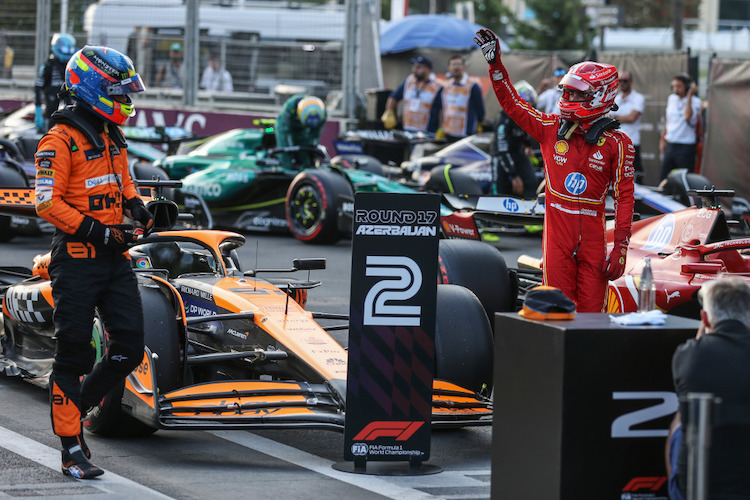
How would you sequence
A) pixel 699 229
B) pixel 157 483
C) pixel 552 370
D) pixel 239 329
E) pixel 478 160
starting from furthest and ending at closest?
1. pixel 478 160
2. pixel 699 229
3. pixel 239 329
4. pixel 157 483
5. pixel 552 370

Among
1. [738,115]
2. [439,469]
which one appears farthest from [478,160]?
[439,469]

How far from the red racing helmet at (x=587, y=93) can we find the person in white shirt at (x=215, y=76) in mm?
14318

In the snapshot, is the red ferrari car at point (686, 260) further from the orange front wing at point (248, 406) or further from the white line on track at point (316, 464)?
the white line on track at point (316, 464)

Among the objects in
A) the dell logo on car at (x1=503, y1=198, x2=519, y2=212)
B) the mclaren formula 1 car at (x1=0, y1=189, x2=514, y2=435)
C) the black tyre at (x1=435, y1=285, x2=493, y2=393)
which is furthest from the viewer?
the dell logo on car at (x1=503, y1=198, x2=519, y2=212)

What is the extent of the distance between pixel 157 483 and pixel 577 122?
3.15m

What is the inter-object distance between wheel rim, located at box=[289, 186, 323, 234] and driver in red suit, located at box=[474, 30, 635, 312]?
6802 mm

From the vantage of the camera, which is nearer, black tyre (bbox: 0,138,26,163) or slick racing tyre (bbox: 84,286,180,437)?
slick racing tyre (bbox: 84,286,180,437)

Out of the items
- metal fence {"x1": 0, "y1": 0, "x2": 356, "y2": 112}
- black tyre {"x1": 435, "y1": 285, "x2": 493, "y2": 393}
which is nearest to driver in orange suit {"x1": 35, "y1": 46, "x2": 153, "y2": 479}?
black tyre {"x1": 435, "y1": 285, "x2": 493, "y2": 393}

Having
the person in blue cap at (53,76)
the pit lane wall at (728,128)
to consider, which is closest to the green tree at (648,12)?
the pit lane wall at (728,128)

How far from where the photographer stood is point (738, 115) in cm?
1762

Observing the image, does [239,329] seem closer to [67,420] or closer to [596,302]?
[67,420]

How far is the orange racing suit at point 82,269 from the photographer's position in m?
5.28

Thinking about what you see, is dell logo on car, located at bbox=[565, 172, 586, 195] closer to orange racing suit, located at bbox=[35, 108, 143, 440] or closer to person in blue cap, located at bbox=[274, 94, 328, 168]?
orange racing suit, located at bbox=[35, 108, 143, 440]

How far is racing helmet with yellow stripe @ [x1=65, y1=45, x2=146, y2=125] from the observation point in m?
5.43
